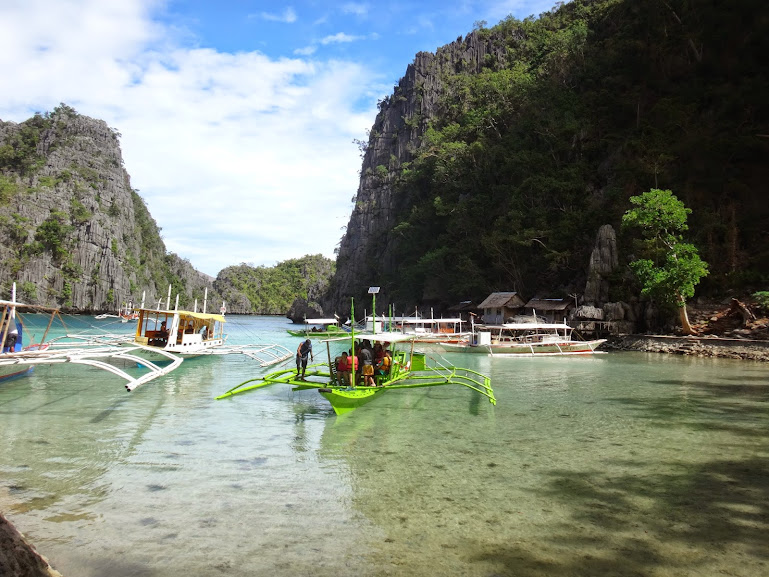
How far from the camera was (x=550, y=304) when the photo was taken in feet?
150

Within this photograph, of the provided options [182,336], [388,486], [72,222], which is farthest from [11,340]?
[72,222]

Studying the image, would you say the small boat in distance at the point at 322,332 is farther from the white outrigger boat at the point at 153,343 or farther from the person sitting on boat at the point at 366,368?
the person sitting on boat at the point at 366,368

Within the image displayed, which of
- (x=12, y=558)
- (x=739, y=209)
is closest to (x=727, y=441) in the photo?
(x=12, y=558)

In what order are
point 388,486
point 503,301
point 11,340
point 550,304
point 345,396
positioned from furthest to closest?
point 503,301 → point 550,304 → point 11,340 → point 345,396 → point 388,486

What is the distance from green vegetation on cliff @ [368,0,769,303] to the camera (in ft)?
130

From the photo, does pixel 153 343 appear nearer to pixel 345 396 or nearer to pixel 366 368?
pixel 366 368

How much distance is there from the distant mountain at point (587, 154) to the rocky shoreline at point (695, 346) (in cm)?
468

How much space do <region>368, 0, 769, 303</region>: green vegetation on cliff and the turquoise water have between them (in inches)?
1251

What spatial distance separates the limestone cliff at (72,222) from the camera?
8719 cm

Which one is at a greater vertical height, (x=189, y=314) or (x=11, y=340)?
(x=189, y=314)

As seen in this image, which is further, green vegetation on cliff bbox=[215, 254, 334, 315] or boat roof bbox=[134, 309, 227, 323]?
green vegetation on cliff bbox=[215, 254, 334, 315]

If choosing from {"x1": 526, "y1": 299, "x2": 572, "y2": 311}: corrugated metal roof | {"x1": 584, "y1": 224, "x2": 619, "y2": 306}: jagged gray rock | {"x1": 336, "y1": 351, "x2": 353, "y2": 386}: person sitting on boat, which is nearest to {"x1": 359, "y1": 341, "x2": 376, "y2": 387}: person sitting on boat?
{"x1": 336, "y1": 351, "x2": 353, "y2": 386}: person sitting on boat

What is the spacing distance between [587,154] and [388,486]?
52.1 metres

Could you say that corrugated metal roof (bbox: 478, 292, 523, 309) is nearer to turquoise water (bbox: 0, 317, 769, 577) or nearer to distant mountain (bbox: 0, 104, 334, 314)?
turquoise water (bbox: 0, 317, 769, 577)
